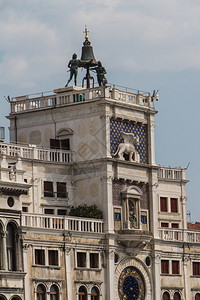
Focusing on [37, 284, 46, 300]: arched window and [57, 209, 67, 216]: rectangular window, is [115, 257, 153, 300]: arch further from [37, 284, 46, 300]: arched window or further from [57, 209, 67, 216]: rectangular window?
[37, 284, 46, 300]: arched window

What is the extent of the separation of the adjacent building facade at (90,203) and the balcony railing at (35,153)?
2.8 inches

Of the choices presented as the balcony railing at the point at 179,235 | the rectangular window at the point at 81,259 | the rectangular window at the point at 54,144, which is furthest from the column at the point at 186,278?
the rectangular window at the point at 54,144

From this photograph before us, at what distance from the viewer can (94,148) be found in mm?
94000

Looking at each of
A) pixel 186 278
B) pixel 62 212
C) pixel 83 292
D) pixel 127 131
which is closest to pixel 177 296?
pixel 186 278

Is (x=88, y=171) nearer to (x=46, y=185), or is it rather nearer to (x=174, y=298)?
(x=46, y=185)

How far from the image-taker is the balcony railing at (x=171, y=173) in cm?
10155

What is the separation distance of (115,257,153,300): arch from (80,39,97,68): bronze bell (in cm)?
1511

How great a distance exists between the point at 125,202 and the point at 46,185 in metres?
6.04

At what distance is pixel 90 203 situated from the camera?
93.7m

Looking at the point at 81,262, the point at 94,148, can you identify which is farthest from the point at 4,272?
the point at 94,148

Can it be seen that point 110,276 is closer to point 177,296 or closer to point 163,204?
point 177,296

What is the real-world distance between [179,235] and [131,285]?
7.54m

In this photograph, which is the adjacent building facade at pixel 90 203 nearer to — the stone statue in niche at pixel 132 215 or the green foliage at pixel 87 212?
the stone statue in niche at pixel 132 215

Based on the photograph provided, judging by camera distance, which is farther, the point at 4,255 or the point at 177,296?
the point at 177,296
